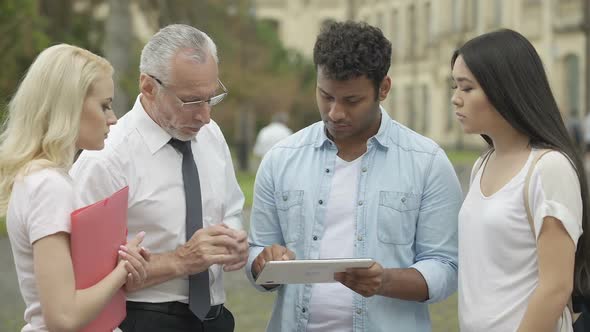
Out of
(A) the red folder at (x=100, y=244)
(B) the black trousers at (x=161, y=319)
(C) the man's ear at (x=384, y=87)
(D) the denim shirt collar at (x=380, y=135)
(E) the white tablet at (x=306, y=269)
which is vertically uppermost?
(C) the man's ear at (x=384, y=87)

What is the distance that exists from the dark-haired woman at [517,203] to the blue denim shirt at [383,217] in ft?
0.97

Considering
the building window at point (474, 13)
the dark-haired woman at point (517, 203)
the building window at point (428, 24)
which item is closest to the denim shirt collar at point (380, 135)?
the dark-haired woman at point (517, 203)

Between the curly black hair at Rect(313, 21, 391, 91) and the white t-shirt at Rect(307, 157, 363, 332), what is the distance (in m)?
0.40

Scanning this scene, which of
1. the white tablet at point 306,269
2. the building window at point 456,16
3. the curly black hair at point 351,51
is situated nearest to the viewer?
the white tablet at point 306,269

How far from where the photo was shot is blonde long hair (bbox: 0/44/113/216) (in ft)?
12.4

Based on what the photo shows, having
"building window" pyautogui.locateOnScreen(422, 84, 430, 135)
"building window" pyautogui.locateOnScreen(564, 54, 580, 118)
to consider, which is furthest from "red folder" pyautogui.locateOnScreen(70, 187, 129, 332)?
"building window" pyautogui.locateOnScreen(422, 84, 430, 135)

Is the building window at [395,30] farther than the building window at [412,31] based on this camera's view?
Yes

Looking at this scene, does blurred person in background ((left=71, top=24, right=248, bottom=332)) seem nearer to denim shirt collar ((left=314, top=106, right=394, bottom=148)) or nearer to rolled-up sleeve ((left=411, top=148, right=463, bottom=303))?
denim shirt collar ((left=314, top=106, right=394, bottom=148))

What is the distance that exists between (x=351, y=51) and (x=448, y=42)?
4804cm

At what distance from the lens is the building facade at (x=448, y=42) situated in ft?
135

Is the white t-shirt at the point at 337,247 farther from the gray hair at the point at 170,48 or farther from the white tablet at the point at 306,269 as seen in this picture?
the gray hair at the point at 170,48

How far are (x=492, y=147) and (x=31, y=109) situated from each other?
185 cm

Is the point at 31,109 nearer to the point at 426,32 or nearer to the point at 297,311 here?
the point at 297,311

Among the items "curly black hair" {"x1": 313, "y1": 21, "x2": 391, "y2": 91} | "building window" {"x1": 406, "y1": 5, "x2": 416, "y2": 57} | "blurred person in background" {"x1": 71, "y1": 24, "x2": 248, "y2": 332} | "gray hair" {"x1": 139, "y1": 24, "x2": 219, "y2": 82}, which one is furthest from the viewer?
"building window" {"x1": 406, "y1": 5, "x2": 416, "y2": 57}
